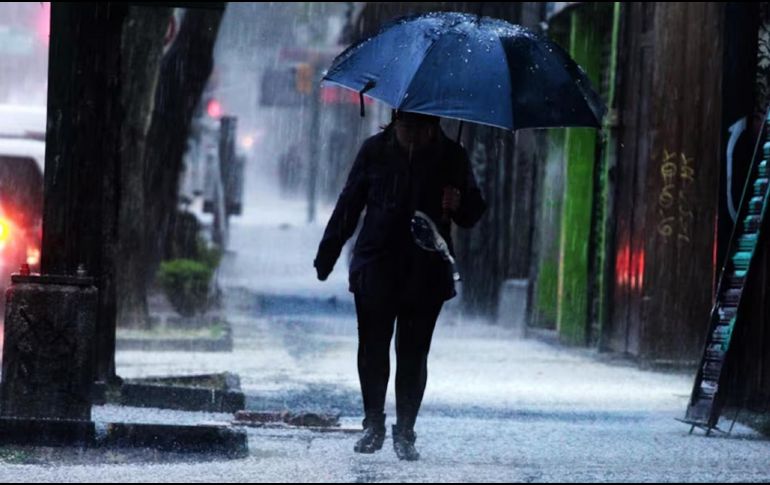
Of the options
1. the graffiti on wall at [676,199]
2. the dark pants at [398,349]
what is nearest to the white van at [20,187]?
the graffiti on wall at [676,199]

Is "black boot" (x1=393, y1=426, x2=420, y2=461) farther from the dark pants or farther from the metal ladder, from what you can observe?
the metal ladder

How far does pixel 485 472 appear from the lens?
8297 mm

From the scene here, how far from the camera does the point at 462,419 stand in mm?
11164

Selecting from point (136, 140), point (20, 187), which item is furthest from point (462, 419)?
point (136, 140)

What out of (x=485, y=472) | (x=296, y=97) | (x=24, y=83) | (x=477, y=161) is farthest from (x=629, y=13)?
(x=296, y=97)

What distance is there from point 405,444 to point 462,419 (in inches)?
94.8

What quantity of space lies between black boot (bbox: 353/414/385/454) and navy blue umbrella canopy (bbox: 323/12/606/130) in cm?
164

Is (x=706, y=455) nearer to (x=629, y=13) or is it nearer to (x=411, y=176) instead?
(x=411, y=176)

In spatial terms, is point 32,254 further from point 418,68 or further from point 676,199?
point 418,68

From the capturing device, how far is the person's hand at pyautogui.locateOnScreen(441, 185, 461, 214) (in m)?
8.90

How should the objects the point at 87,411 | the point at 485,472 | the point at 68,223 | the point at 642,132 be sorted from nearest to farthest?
the point at 485,472 < the point at 87,411 < the point at 68,223 < the point at 642,132

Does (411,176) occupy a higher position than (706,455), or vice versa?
(411,176)

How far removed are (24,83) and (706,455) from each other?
2098 centimetres

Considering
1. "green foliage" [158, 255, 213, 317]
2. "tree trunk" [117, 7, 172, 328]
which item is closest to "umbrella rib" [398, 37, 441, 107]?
"tree trunk" [117, 7, 172, 328]
